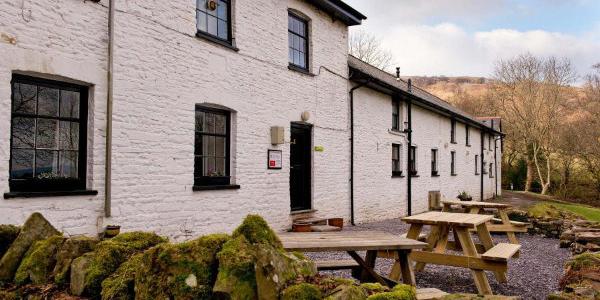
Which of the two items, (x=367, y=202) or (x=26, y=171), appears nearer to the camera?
(x=26, y=171)

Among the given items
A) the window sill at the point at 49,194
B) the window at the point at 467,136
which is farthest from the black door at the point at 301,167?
the window at the point at 467,136

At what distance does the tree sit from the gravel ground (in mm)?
27776

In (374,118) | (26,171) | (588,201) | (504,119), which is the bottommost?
(588,201)

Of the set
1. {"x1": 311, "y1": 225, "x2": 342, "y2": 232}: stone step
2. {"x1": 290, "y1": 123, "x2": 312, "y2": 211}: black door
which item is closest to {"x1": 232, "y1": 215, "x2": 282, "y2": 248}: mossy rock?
{"x1": 311, "y1": 225, "x2": 342, "y2": 232}: stone step

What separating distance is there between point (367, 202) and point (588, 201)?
25391 millimetres

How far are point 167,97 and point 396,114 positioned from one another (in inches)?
398

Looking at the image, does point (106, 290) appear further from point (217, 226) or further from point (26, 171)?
point (217, 226)

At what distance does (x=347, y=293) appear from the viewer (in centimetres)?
262

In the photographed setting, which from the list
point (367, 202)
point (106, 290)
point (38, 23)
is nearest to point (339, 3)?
point (367, 202)

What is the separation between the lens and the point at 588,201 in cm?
3170

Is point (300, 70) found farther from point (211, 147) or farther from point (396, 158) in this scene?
point (396, 158)

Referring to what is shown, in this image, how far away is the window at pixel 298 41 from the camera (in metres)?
10.9

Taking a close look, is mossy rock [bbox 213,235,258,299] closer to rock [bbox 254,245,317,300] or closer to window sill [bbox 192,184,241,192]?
rock [bbox 254,245,317,300]

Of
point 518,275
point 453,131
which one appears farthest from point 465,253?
point 453,131
